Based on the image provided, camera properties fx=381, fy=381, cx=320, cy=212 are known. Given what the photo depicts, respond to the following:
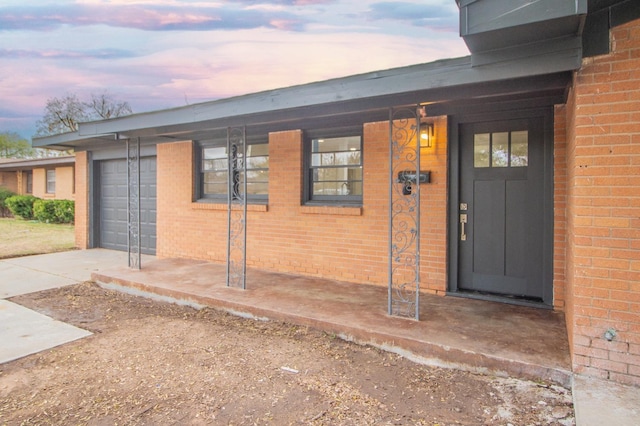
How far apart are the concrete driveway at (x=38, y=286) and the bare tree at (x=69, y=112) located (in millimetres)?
26877

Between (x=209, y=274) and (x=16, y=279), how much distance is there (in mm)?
3533

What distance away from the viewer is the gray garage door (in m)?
8.76

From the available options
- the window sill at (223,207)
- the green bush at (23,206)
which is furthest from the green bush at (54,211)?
the window sill at (223,207)

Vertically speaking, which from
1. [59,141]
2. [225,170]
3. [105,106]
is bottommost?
[225,170]

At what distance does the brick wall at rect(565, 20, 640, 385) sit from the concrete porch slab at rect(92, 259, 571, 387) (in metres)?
0.36

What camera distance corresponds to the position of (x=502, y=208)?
477 cm

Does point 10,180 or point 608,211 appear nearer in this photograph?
point 608,211

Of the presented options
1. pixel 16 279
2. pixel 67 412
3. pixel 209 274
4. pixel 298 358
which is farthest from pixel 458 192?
pixel 16 279

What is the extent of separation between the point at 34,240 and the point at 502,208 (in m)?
12.8

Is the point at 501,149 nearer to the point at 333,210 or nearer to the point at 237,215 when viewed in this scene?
the point at 333,210

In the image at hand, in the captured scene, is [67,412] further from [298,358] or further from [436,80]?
[436,80]

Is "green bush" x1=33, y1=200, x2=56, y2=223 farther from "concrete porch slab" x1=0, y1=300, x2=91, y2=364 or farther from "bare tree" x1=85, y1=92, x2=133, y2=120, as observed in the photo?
"bare tree" x1=85, y1=92, x2=133, y2=120

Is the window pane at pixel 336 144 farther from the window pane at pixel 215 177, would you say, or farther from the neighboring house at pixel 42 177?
the neighboring house at pixel 42 177

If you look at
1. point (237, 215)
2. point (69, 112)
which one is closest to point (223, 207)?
point (237, 215)
